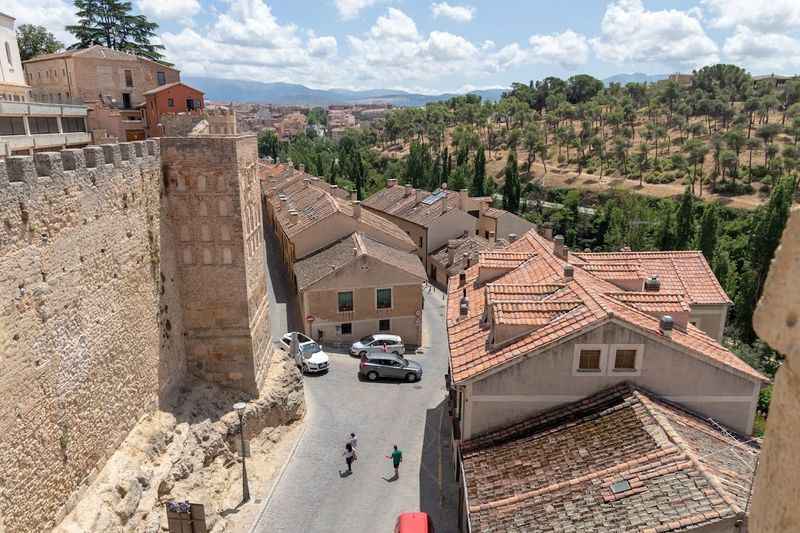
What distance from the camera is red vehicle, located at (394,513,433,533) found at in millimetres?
16703

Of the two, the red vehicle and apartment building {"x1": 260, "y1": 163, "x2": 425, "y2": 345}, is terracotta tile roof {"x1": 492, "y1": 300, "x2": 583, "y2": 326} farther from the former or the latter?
apartment building {"x1": 260, "y1": 163, "x2": 425, "y2": 345}

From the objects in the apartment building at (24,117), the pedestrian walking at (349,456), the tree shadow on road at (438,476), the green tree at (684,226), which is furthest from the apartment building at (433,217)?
the pedestrian walking at (349,456)

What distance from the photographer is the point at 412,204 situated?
5353cm

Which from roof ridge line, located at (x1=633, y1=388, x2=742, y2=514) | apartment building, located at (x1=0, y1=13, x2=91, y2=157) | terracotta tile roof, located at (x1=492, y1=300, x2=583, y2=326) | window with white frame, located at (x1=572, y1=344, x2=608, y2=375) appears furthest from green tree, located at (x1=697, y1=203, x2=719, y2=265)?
apartment building, located at (x1=0, y1=13, x2=91, y2=157)

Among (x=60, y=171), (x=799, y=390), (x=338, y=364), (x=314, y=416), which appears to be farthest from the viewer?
(x=338, y=364)

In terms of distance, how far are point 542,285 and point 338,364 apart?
48.3ft

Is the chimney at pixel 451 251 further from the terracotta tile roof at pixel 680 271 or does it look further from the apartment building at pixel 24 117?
the apartment building at pixel 24 117

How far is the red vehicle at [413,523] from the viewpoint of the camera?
16703mm

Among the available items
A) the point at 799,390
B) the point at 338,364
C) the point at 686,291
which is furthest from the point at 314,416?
the point at 799,390

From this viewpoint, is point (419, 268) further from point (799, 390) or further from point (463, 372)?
point (799, 390)

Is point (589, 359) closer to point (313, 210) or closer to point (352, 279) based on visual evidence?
point (352, 279)

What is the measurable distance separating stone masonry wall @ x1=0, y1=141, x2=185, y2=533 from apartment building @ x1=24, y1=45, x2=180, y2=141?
1582cm

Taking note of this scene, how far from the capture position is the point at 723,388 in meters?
16.1

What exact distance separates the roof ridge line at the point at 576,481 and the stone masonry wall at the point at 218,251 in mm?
11539
